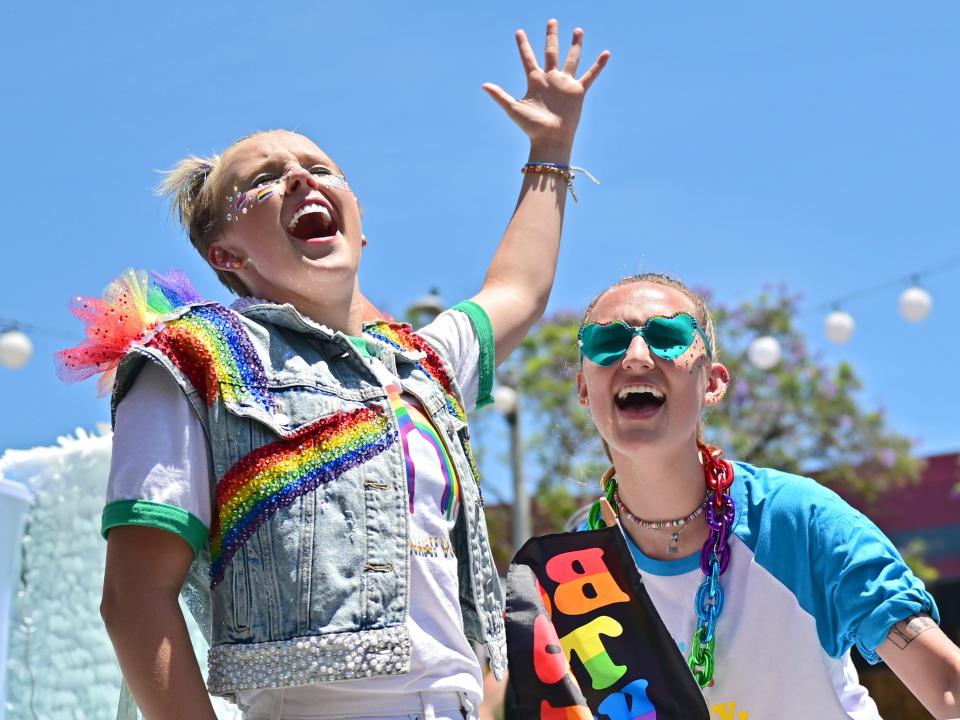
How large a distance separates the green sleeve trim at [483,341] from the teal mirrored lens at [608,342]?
0.64 meters

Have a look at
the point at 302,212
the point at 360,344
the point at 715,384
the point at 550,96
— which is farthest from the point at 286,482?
the point at 715,384

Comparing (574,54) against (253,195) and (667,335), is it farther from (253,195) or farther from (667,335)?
(253,195)

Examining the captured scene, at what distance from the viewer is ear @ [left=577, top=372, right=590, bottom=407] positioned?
3.30 meters

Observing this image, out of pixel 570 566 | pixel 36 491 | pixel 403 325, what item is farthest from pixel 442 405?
pixel 36 491

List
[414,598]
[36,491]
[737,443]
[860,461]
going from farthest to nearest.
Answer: [860,461]
[737,443]
[36,491]
[414,598]

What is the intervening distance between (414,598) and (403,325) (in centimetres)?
65

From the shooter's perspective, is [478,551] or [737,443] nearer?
A: [478,551]

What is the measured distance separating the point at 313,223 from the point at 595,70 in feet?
3.17

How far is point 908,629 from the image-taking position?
2.69 meters

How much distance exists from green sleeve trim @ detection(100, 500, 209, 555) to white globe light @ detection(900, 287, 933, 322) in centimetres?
1116

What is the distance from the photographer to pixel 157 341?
1.99 metres

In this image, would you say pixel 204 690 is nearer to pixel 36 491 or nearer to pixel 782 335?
pixel 36 491

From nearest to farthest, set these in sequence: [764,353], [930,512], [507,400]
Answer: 1. [507,400]
2. [764,353]
3. [930,512]

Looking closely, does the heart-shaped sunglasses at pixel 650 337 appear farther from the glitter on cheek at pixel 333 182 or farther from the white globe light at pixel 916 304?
the white globe light at pixel 916 304
